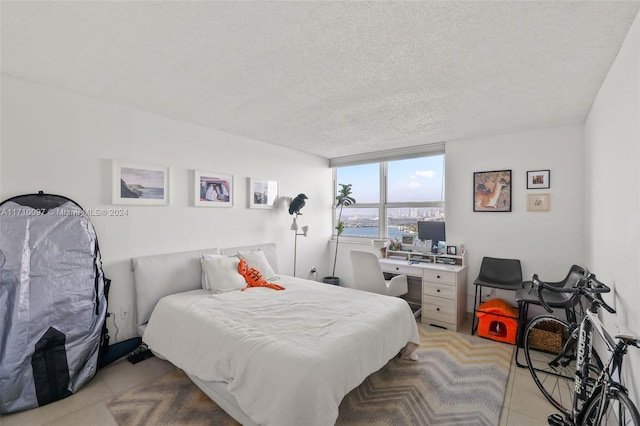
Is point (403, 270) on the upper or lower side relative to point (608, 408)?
upper

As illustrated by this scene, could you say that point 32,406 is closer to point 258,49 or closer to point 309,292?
point 309,292

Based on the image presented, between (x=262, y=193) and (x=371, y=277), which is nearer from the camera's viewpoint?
(x=371, y=277)

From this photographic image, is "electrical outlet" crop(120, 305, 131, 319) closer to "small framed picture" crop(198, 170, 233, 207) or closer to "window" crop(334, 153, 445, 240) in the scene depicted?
"small framed picture" crop(198, 170, 233, 207)

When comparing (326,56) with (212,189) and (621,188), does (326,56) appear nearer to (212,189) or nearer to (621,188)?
(621,188)

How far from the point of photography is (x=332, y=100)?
111 inches

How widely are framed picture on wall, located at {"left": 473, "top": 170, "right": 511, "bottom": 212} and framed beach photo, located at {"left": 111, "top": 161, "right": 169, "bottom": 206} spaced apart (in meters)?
4.04

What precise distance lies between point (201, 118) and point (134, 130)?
692mm

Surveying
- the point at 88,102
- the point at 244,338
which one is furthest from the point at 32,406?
the point at 88,102

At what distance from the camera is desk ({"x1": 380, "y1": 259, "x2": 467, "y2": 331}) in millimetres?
3730

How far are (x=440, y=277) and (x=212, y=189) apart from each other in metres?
3.17

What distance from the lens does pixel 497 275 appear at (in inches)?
152

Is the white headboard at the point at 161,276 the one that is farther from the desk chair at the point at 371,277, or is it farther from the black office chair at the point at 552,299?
the black office chair at the point at 552,299

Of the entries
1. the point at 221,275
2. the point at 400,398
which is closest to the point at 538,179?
the point at 400,398

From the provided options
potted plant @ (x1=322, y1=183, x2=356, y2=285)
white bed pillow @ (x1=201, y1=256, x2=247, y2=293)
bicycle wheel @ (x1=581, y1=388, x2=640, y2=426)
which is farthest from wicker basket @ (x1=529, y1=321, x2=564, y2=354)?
white bed pillow @ (x1=201, y1=256, x2=247, y2=293)
